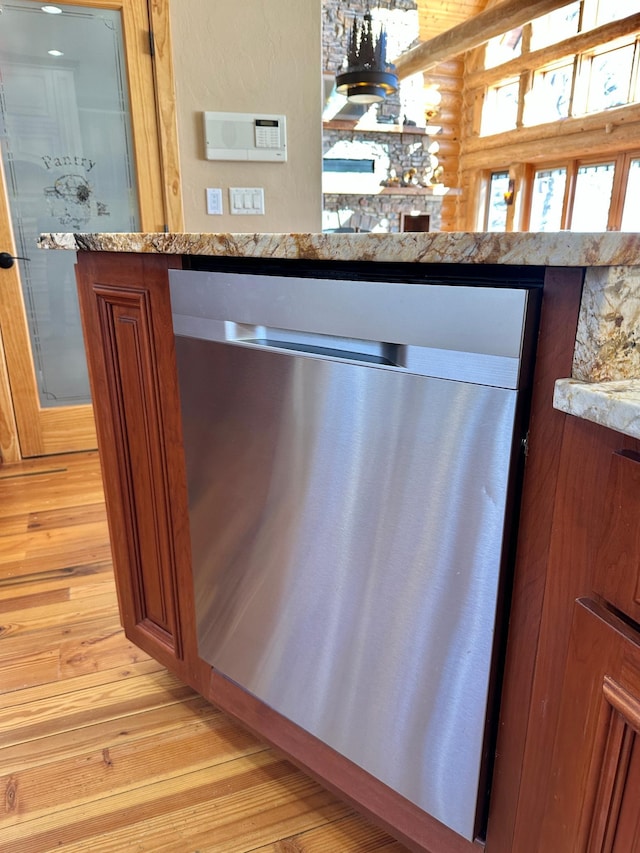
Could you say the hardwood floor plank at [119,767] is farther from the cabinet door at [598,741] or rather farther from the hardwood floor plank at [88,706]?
the cabinet door at [598,741]

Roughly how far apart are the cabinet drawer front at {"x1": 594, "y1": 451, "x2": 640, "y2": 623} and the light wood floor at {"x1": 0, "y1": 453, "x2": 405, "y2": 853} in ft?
2.50

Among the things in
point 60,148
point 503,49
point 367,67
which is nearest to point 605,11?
point 503,49

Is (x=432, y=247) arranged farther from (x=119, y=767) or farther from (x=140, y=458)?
(x=119, y=767)

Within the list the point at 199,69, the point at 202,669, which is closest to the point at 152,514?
the point at 202,669

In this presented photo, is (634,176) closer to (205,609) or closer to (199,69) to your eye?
(199,69)

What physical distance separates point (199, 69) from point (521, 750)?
8.62ft

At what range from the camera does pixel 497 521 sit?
2.11 ft

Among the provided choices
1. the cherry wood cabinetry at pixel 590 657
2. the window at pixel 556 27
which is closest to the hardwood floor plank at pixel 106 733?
the cherry wood cabinetry at pixel 590 657

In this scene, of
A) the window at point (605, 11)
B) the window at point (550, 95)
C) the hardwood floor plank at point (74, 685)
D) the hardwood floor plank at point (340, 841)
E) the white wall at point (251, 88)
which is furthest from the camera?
the window at point (550, 95)

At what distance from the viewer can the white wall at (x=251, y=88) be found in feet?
7.81

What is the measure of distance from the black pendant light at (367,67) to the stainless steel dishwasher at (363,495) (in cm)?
267

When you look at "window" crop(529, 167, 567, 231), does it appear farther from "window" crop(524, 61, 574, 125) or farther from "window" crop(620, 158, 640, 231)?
"window" crop(620, 158, 640, 231)

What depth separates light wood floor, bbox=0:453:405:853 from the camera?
103 centimetres

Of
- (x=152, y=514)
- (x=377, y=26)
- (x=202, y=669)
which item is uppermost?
(x=377, y=26)
